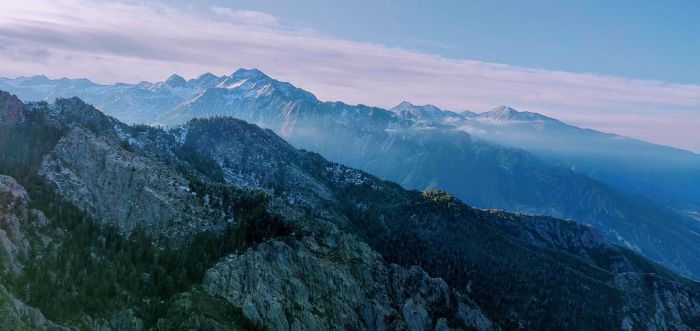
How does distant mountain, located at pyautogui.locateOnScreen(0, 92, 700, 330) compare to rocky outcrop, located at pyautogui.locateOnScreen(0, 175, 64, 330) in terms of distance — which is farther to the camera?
distant mountain, located at pyautogui.locateOnScreen(0, 92, 700, 330)

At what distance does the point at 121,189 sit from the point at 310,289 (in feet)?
245

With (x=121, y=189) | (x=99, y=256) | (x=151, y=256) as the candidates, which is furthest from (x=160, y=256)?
(x=121, y=189)

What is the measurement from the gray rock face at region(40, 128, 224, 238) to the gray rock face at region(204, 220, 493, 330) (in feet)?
87.1

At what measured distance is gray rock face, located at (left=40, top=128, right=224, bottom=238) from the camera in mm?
172000

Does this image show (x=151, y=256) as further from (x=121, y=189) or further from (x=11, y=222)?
(x=121, y=189)

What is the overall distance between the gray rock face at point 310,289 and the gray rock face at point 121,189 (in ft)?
87.1

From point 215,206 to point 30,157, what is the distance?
2487 inches

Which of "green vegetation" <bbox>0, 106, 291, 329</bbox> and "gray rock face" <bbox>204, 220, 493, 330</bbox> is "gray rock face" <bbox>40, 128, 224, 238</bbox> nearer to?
"green vegetation" <bbox>0, 106, 291, 329</bbox>

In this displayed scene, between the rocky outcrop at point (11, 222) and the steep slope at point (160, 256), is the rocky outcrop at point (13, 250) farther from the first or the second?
the steep slope at point (160, 256)

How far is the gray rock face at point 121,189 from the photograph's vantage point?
564 feet

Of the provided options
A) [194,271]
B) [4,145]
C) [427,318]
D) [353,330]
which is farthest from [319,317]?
[4,145]

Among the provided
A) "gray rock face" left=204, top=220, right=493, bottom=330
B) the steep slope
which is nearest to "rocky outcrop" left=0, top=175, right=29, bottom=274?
the steep slope

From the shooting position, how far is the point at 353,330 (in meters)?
171

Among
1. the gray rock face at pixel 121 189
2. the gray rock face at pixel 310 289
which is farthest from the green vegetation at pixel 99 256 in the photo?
the gray rock face at pixel 310 289
